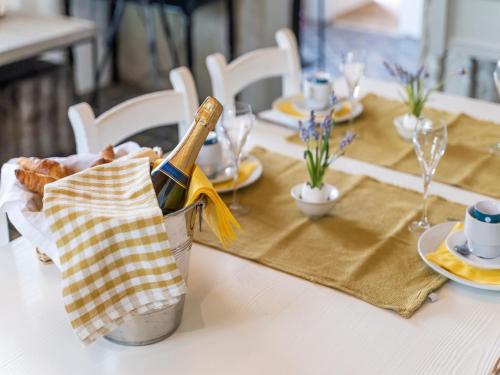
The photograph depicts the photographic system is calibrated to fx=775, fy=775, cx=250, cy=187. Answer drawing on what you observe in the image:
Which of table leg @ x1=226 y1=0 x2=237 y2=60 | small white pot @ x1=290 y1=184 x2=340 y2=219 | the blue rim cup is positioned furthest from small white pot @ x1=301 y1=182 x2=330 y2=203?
table leg @ x1=226 y1=0 x2=237 y2=60

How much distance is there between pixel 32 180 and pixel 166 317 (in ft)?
0.99

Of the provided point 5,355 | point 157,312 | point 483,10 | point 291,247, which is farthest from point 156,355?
point 483,10

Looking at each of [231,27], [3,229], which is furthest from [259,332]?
[231,27]

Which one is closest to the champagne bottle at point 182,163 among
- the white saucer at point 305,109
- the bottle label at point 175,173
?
the bottle label at point 175,173

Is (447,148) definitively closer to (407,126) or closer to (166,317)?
(407,126)

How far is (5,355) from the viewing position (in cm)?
115

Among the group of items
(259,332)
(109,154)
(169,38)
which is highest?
(109,154)

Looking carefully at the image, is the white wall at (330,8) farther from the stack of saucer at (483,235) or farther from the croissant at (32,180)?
the croissant at (32,180)

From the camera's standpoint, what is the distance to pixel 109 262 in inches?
42.8

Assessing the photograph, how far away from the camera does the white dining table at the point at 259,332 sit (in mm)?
1125

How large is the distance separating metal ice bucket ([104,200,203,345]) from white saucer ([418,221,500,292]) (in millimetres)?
447

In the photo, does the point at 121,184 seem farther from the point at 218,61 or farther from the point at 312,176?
the point at 218,61

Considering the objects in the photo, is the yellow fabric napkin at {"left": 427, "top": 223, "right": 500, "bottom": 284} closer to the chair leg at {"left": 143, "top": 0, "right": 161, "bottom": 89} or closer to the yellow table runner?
the yellow table runner

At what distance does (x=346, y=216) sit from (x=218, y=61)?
2.41 feet
